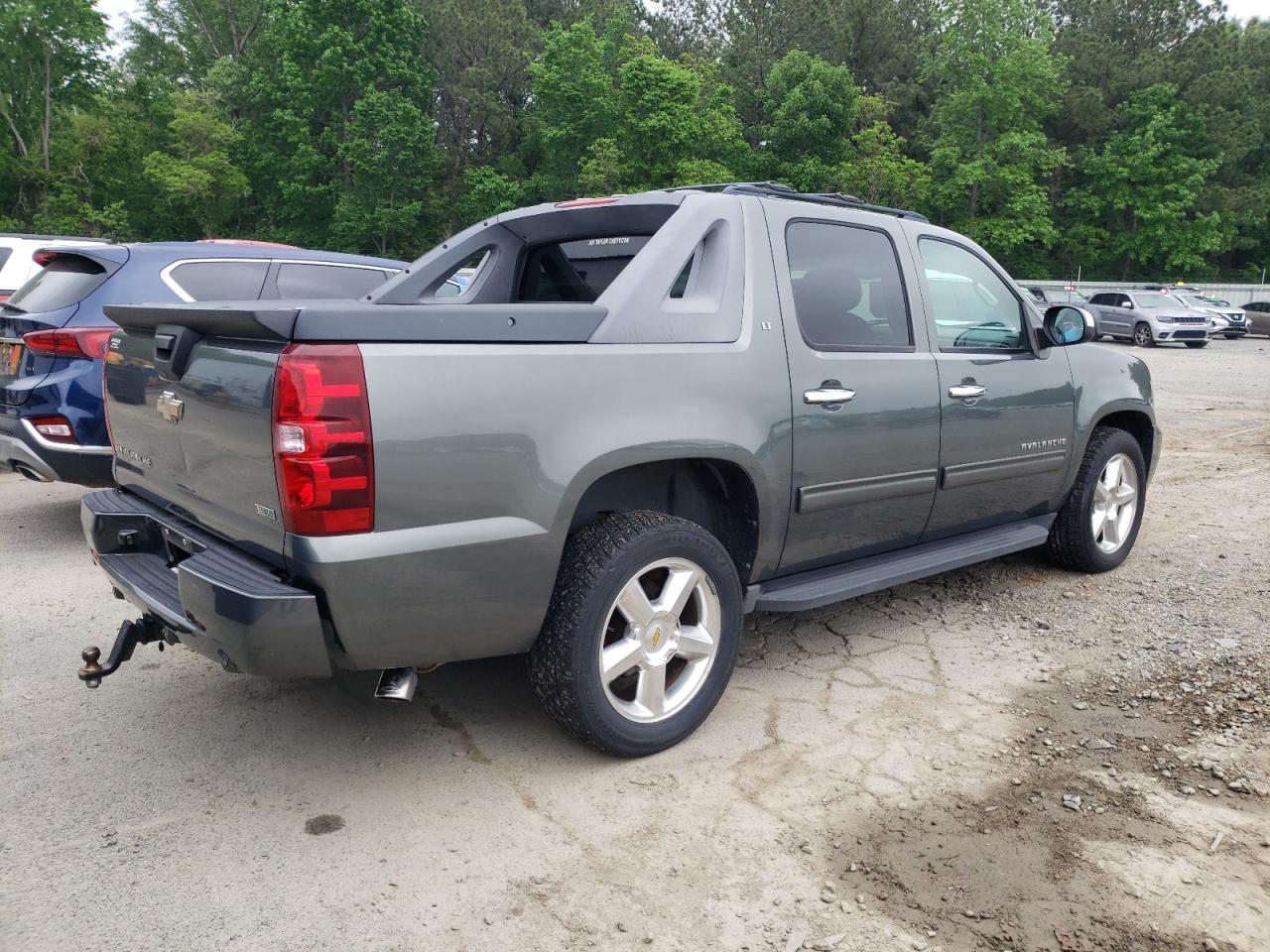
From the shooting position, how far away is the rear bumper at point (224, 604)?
2.49 m

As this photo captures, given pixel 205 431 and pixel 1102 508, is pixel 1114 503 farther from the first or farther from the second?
pixel 205 431

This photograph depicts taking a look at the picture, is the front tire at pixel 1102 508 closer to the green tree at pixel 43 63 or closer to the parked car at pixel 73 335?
the parked car at pixel 73 335

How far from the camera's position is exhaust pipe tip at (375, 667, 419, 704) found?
2748 mm

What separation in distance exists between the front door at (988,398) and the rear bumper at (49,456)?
171 inches

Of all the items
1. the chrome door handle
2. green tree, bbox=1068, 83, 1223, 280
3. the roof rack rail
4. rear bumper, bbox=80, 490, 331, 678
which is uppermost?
green tree, bbox=1068, 83, 1223, 280

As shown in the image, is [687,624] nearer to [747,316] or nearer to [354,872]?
[747,316]

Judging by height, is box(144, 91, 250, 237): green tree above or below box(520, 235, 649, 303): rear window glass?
above

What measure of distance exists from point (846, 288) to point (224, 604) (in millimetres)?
2553

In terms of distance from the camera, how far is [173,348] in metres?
2.90

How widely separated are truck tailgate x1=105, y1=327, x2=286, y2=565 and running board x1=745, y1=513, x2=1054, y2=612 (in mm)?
1744

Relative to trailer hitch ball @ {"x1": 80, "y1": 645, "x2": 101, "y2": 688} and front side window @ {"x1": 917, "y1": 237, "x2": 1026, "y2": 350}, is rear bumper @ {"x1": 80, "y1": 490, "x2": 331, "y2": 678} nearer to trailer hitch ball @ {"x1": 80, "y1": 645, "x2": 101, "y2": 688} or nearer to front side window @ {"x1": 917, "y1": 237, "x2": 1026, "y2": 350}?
trailer hitch ball @ {"x1": 80, "y1": 645, "x2": 101, "y2": 688}

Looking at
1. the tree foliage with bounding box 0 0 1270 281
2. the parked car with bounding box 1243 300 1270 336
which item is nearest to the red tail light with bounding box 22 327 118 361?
the parked car with bounding box 1243 300 1270 336

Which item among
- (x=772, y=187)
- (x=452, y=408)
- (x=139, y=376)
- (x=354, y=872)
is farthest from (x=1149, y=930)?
(x=139, y=376)

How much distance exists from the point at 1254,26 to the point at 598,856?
227 feet
